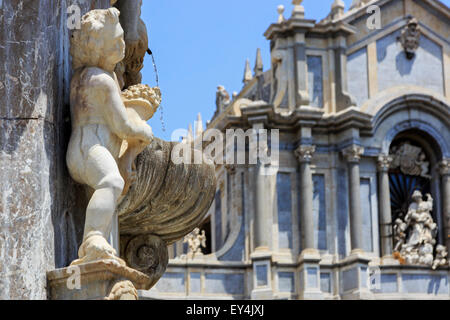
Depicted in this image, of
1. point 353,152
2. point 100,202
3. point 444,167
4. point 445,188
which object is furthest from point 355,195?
point 100,202

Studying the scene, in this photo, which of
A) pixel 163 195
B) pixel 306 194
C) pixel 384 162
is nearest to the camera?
pixel 163 195

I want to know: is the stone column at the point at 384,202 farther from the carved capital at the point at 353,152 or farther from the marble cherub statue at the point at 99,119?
the marble cherub statue at the point at 99,119

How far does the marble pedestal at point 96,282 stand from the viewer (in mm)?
5816

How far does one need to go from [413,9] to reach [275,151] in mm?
6205

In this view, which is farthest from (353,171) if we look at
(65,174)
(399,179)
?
(65,174)

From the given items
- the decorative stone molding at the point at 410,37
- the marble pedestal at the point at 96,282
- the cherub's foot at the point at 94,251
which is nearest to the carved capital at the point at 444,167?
the decorative stone molding at the point at 410,37

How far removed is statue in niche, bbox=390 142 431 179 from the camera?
31266 millimetres

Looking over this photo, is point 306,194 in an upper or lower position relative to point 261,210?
upper

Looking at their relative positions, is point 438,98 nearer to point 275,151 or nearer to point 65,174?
point 275,151

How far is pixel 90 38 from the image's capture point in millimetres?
6293

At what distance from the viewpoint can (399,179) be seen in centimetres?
3164

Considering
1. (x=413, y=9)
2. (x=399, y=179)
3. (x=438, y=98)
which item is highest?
(x=413, y=9)

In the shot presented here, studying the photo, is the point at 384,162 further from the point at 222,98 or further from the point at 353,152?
the point at 222,98

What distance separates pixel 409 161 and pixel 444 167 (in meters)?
0.98
